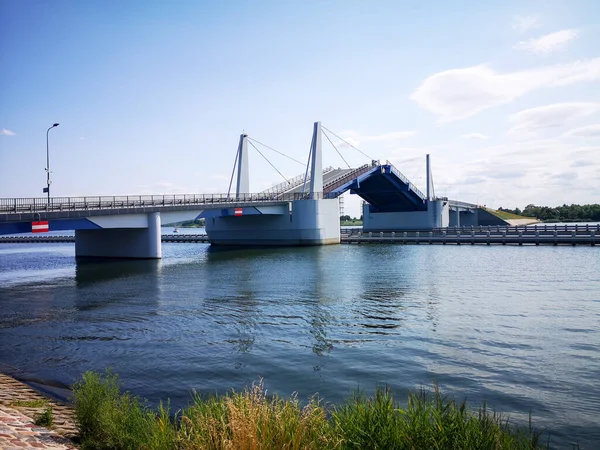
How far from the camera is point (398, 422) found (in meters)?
6.23

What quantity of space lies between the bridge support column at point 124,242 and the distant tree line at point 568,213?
5248 inches

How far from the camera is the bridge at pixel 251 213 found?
41.1 metres

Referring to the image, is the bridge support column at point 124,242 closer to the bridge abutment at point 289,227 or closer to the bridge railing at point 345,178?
the bridge abutment at point 289,227

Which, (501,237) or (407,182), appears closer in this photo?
(501,237)

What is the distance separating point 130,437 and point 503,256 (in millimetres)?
44145

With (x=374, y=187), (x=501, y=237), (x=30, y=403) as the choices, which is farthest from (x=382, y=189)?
(x=30, y=403)

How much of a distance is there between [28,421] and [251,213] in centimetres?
5324

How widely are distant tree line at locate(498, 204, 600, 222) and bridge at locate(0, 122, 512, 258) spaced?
6325 cm

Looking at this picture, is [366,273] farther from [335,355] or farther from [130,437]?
[130,437]

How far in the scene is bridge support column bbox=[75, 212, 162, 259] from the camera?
4866cm

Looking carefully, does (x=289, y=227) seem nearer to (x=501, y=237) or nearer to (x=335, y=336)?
(x=501, y=237)

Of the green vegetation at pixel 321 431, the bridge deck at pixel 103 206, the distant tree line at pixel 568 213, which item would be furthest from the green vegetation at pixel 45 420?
the distant tree line at pixel 568 213

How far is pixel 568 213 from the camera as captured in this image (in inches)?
5945

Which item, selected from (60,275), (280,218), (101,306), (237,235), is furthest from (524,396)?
(237,235)
